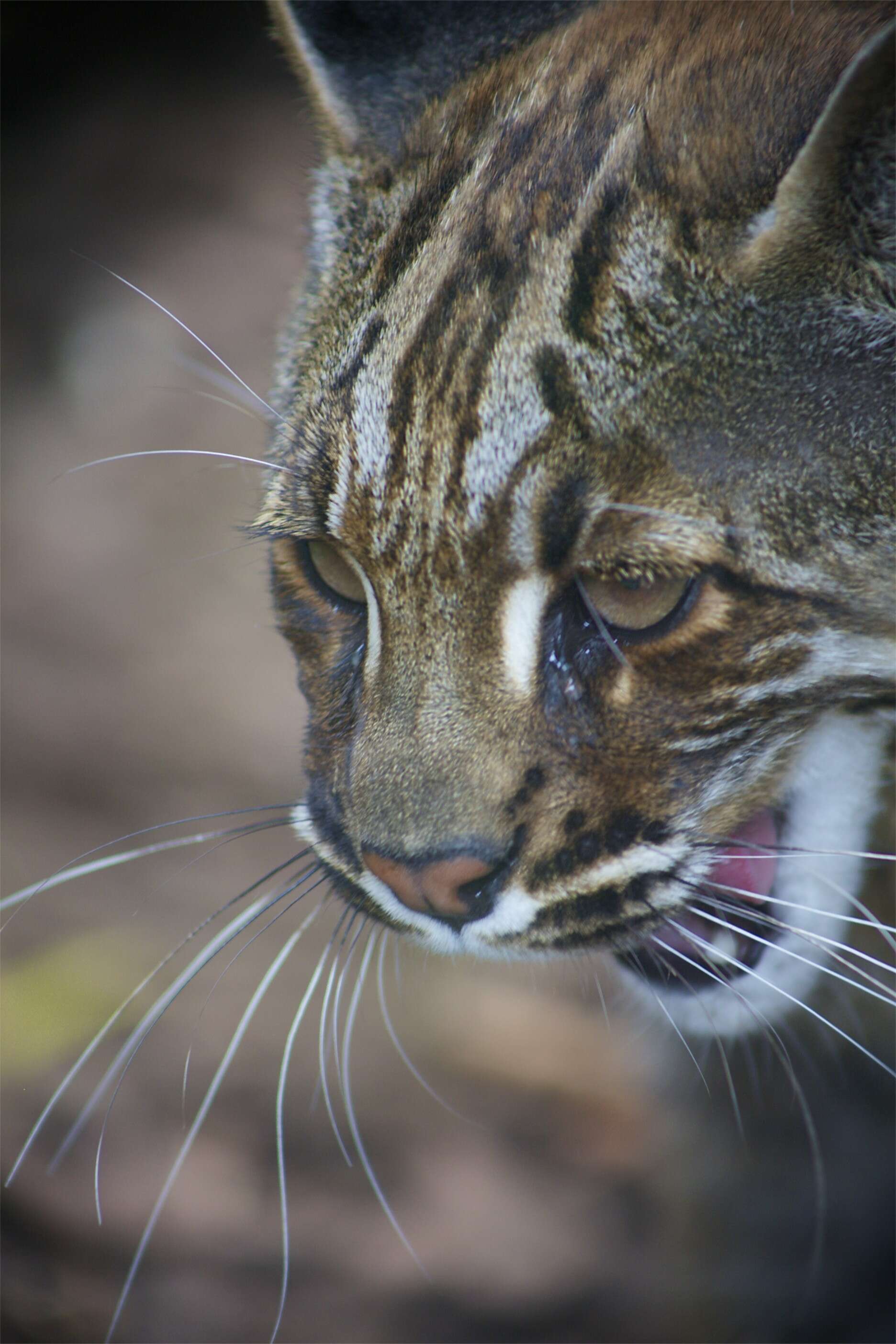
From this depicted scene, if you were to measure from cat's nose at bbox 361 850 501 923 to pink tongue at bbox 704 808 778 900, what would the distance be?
1.21 feet

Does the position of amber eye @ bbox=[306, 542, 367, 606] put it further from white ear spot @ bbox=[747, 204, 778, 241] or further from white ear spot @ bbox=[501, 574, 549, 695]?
white ear spot @ bbox=[747, 204, 778, 241]

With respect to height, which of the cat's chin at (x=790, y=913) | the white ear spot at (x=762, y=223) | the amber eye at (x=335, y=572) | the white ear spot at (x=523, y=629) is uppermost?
the white ear spot at (x=762, y=223)

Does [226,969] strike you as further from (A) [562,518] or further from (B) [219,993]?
(B) [219,993]

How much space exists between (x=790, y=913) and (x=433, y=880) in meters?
0.83

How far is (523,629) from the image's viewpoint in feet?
5.60

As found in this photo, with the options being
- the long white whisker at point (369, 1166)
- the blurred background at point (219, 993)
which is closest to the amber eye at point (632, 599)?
the blurred background at point (219, 993)

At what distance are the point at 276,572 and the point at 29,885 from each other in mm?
2403

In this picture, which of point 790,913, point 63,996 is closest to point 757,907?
point 790,913

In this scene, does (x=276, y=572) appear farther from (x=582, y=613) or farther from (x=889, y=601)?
(x=889, y=601)

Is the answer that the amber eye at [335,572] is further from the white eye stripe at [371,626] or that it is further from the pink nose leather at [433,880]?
the pink nose leather at [433,880]

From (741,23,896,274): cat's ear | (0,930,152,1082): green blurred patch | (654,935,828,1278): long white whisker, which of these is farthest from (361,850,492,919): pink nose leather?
(0,930,152,1082): green blurred patch

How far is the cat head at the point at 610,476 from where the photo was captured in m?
1.61

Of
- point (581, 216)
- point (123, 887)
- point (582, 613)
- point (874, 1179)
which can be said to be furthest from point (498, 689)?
point (123, 887)

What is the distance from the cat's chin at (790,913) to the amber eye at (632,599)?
393 mm
